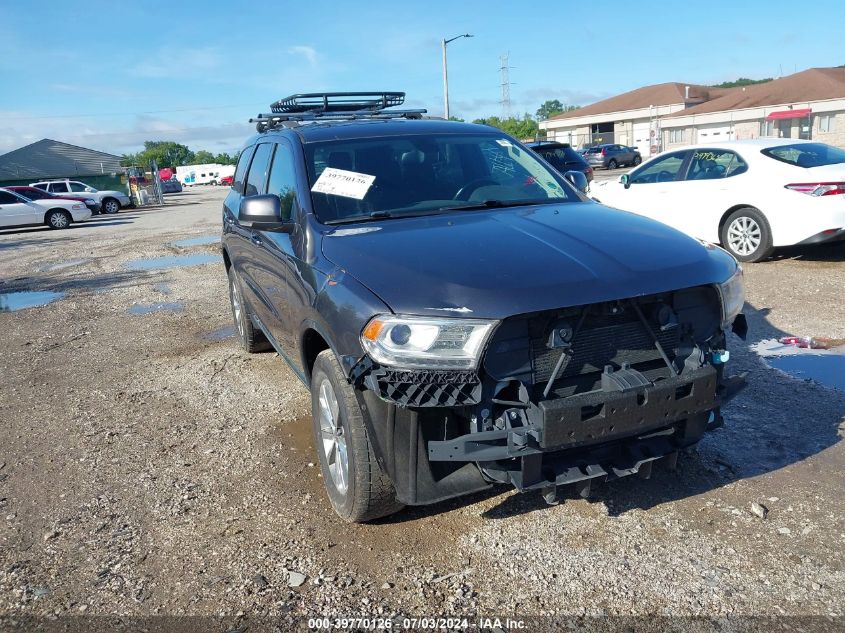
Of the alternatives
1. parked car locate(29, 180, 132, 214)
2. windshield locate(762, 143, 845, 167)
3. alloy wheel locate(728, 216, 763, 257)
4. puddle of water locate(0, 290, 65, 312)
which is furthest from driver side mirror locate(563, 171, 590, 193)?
parked car locate(29, 180, 132, 214)

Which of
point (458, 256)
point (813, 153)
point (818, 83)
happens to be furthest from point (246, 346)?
point (818, 83)

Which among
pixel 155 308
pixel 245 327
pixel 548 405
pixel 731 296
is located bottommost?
pixel 155 308

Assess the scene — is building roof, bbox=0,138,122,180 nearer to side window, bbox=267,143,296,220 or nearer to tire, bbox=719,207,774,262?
tire, bbox=719,207,774,262

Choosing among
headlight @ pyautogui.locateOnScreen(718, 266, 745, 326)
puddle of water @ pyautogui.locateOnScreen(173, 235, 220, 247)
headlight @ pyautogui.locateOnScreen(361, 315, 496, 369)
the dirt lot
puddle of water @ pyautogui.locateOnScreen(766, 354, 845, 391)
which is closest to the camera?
headlight @ pyautogui.locateOnScreen(361, 315, 496, 369)

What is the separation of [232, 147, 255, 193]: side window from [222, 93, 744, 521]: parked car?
208 cm

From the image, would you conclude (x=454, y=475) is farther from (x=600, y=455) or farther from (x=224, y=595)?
(x=224, y=595)

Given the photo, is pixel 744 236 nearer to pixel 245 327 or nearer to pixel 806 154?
pixel 806 154

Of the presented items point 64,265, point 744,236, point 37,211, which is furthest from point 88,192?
point 744,236

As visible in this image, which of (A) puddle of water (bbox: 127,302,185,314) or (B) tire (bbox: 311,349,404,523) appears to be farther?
(A) puddle of water (bbox: 127,302,185,314)

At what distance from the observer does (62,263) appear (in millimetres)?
14531

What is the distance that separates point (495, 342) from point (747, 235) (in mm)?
7460

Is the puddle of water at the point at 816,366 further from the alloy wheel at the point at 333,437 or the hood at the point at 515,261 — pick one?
the alloy wheel at the point at 333,437

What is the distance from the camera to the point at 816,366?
205 inches

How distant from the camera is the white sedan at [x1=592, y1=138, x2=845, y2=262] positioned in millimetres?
8273
